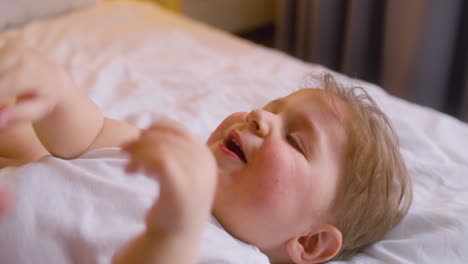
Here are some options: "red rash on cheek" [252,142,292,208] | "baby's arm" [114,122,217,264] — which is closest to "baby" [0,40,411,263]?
"red rash on cheek" [252,142,292,208]

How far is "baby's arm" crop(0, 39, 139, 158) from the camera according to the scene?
55cm

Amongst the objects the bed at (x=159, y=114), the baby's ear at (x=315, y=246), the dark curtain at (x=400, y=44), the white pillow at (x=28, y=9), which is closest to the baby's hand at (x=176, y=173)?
the bed at (x=159, y=114)

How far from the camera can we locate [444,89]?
5.90 ft

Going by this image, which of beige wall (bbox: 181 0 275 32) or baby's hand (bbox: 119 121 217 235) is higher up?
baby's hand (bbox: 119 121 217 235)

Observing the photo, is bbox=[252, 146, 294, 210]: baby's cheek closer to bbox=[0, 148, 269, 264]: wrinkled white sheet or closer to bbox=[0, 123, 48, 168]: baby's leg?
bbox=[0, 148, 269, 264]: wrinkled white sheet

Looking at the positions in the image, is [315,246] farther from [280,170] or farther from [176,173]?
[176,173]

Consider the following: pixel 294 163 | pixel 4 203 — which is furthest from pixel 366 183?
pixel 4 203

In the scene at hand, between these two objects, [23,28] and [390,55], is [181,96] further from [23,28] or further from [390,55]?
[390,55]

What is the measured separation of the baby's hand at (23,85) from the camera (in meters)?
0.54

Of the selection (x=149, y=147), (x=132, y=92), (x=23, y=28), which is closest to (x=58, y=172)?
(x=149, y=147)

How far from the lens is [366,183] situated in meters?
0.81

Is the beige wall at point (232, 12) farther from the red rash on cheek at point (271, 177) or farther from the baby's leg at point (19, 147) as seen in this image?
the red rash on cheek at point (271, 177)

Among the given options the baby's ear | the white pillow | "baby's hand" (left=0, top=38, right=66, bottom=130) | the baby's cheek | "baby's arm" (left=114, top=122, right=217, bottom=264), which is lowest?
the baby's ear

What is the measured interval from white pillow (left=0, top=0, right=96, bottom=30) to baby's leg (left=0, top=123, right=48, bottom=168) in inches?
33.1
